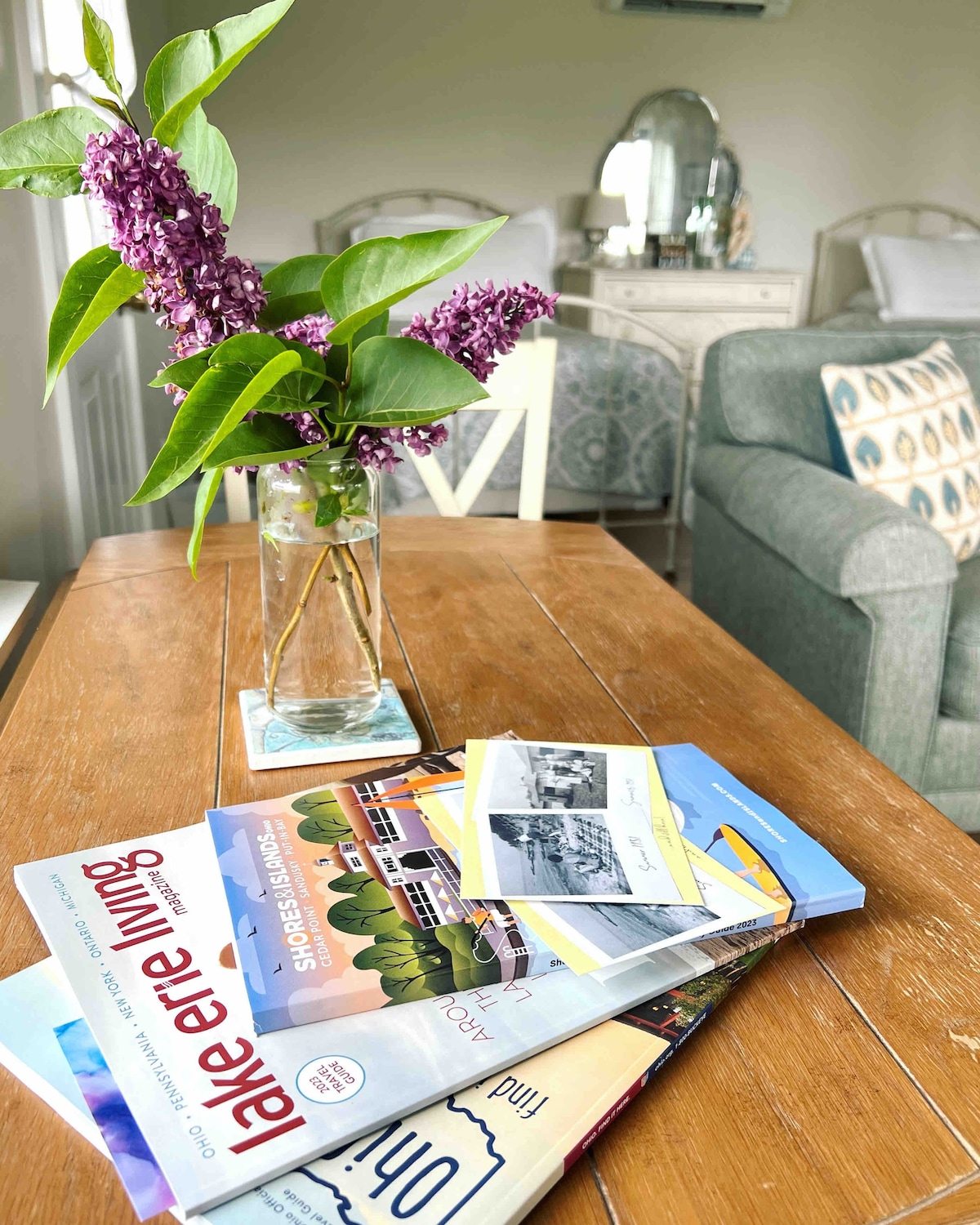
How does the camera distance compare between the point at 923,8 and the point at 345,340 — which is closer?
the point at 345,340

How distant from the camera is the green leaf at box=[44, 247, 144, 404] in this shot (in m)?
0.58

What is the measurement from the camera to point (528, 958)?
52cm

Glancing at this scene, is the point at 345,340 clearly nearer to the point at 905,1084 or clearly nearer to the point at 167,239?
the point at 167,239

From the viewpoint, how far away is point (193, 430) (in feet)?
1.84

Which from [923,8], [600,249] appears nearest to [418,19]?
[600,249]

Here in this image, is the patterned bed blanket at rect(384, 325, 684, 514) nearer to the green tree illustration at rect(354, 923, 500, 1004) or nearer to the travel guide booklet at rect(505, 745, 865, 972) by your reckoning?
the travel guide booklet at rect(505, 745, 865, 972)

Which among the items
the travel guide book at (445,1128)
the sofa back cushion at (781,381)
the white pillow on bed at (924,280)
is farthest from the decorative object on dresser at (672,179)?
the travel guide book at (445,1128)

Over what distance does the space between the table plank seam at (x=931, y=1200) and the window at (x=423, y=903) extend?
248 mm

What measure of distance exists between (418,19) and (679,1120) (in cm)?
496

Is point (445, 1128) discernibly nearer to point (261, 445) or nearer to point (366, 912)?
point (366, 912)

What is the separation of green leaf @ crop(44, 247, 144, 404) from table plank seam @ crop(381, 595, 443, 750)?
0.39 metres

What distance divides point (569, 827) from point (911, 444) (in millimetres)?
1466

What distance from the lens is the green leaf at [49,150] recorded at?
22.6 inches

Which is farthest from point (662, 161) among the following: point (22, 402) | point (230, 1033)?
point (230, 1033)
